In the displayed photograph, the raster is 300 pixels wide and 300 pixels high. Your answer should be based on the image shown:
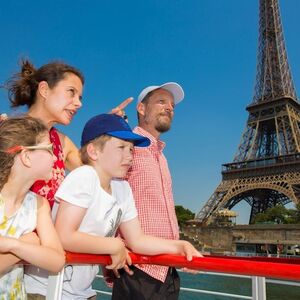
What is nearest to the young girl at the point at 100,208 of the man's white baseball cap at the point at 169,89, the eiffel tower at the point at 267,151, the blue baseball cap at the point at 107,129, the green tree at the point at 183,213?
the blue baseball cap at the point at 107,129

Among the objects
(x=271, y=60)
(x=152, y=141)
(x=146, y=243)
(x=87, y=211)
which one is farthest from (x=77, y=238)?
(x=271, y=60)

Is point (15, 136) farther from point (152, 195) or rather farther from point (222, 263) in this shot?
point (152, 195)

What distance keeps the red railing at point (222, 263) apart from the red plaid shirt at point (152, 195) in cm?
41

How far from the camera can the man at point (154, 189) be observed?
1.61 m

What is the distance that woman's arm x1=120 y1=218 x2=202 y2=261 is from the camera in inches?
55.2

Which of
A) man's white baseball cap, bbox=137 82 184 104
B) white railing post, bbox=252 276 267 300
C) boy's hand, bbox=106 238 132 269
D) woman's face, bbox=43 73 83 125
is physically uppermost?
man's white baseball cap, bbox=137 82 184 104

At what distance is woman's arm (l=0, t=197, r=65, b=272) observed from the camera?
1007 millimetres

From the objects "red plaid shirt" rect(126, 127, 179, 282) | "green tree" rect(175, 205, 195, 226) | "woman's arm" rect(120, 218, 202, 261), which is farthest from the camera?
"green tree" rect(175, 205, 195, 226)

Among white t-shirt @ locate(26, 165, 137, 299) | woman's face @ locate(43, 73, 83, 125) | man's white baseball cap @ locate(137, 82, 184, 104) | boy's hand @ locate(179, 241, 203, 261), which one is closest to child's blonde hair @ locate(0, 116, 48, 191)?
white t-shirt @ locate(26, 165, 137, 299)

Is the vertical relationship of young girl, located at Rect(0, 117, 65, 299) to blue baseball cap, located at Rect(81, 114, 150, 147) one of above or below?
below

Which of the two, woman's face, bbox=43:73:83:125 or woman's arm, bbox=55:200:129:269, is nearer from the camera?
woman's arm, bbox=55:200:129:269

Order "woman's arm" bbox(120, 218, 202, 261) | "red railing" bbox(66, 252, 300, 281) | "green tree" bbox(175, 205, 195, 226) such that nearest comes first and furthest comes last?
"red railing" bbox(66, 252, 300, 281) → "woman's arm" bbox(120, 218, 202, 261) → "green tree" bbox(175, 205, 195, 226)

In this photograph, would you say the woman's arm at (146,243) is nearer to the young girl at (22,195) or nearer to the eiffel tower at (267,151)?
the young girl at (22,195)

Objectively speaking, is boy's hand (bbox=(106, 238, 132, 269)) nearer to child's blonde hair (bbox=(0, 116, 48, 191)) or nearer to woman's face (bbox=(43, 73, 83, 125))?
child's blonde hair (bbox=(0, 116, 48, 191))
